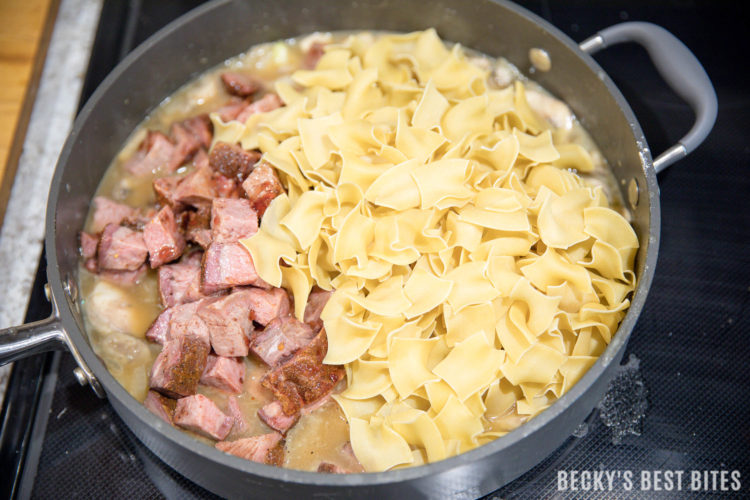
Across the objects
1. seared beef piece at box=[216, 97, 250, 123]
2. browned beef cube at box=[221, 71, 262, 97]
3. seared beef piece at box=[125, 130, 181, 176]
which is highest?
browned beef cube at box=[221, 71, 262, 97]

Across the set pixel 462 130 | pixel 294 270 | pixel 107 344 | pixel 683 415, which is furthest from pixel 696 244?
pixel 107 344

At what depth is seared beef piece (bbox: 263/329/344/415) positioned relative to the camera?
6.73 feet

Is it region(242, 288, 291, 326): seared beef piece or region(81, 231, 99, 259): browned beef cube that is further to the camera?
region(81, 231, 99, 259): browned beef cube

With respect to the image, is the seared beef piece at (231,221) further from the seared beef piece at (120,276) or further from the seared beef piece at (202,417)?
the seared beef piece at (202,417)

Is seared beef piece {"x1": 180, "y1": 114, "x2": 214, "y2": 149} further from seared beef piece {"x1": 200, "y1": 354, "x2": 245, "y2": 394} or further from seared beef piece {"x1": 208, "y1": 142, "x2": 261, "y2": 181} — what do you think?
seared beef piece {"x1": 200, "y1": 354, "x2": 245, "y2": 394}

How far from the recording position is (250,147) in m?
2.53

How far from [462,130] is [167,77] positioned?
1.17 meters

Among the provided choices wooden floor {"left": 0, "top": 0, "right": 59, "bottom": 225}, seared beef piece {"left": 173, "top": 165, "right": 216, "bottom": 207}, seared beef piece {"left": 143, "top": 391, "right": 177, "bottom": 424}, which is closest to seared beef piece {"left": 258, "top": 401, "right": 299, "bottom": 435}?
seared beef piece {"left": 143, "top": 391, "right": 177, "bottom": 424}

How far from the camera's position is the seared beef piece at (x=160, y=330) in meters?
2.20

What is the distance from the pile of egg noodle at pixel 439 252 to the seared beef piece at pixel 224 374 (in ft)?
0.89

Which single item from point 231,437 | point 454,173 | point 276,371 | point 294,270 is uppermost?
point 454,173

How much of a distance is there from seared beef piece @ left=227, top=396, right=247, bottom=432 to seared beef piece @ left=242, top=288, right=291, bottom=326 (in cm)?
26

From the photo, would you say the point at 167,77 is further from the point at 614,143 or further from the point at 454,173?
the point at 614,143

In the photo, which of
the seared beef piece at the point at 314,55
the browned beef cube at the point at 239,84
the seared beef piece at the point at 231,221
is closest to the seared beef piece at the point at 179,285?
the seared beef piece at the point at 231,221
